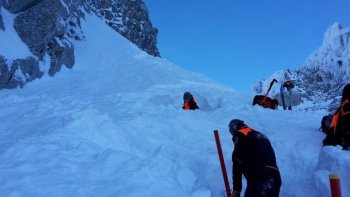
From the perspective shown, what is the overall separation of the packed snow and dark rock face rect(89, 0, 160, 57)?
86.2 feet

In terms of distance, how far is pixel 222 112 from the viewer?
552 inches

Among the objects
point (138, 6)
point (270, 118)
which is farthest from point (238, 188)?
point (138, 6)

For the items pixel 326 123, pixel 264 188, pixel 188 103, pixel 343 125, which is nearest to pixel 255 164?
pixel 264 188

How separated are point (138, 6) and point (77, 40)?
25.4m

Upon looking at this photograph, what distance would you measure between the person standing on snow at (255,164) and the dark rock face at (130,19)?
36430 mm

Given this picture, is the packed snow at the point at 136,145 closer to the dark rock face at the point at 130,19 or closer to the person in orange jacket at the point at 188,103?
the person in orange jacket at the point at 188,103

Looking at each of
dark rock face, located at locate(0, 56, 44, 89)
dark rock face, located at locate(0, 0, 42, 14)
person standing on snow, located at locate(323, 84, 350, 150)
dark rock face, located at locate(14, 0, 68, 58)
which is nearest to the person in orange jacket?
person standing on snow, located at locate(323, 84, 350, 150)

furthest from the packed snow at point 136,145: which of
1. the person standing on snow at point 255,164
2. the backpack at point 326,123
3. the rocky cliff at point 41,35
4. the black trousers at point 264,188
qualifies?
the black trousers at point 264,188

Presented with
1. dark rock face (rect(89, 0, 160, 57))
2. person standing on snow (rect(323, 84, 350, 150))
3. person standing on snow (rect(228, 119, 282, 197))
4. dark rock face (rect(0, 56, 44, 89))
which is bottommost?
person standing on snow (rect(228, 119, 282, 197))

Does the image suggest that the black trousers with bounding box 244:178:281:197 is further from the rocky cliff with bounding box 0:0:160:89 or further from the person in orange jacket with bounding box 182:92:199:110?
the rocky cliff with bounding box 0:0:160:89

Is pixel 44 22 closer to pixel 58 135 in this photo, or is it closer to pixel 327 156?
pixel 58 135

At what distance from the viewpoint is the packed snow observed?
688 centimetres

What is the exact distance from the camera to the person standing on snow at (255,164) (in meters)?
5.72

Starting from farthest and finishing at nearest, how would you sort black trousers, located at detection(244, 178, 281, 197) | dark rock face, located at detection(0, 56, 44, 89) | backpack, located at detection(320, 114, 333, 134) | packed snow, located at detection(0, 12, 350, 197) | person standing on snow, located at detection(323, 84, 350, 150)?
dark rock face, located at detection(0, 56, 44, 89), backpack, located at detection(320, 114, 333, 134), person standing on snow, located at detection(323, 84, 350, 150), packed snow, located at detection(0, 12, 350, 197), black trousers, located at detection(244, 178, 281, 197)
